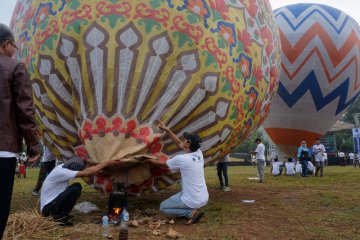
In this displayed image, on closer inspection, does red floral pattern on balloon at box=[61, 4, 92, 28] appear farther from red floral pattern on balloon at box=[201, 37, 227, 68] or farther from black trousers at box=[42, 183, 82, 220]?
black trousers at box=[42, 183, 82, 220]

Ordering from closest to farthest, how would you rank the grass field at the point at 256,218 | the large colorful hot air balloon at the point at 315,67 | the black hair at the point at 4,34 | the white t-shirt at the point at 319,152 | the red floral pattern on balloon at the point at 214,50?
1. the black hair at the point at 4,34
2. the grass field at the point at 256,218
3. the red floral pattern on balloon at the point at 214,50
4. the white t-shirt at the point at 319,152
5. the large colorful hot air balloon at the point at 315,67

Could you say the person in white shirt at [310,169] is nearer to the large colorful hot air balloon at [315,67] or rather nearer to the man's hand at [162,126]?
the large colorful hot air balloon at [315,67]

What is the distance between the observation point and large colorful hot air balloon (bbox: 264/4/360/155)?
16625mm

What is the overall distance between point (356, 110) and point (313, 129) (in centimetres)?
4951

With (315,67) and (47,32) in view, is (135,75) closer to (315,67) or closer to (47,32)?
(47,32)

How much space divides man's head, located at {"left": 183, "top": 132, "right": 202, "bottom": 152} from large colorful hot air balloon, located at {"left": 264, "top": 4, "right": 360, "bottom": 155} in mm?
12535

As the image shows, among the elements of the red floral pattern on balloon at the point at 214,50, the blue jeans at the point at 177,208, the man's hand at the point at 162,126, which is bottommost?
the blue jeans at the point at 177,208

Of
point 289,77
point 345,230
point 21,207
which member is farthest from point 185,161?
point 289,77

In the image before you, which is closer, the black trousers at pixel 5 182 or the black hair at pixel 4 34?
the black trousers at pixel 5 182

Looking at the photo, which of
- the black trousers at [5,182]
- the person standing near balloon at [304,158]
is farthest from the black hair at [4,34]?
the person standing near balloon at [304,158]

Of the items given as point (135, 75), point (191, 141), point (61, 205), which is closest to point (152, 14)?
point (135, 75)

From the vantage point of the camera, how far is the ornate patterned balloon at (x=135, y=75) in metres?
5.13

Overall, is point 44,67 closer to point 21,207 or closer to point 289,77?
point 21,207

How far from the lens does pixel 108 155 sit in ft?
16.2
